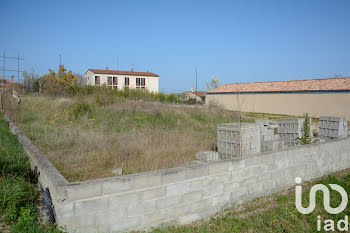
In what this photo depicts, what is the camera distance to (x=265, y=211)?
3934 mm

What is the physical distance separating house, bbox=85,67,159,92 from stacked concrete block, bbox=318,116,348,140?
32748mm

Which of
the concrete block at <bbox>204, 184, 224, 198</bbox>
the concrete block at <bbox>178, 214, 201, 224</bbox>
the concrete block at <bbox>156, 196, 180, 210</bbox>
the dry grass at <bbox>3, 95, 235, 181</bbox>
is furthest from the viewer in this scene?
the dry grass at <bbox>3, 95, 235, 181</bbox>

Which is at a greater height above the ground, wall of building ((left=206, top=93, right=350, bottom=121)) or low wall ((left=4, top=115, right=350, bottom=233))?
wall of building ((left=206, top=93, right=350, bottom=121))

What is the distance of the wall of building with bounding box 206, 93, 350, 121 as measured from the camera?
69.6 feet

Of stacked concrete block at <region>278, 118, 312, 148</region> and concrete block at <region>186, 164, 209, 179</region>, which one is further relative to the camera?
stacked concrete block at <region>278, 118, 312, 148</region>

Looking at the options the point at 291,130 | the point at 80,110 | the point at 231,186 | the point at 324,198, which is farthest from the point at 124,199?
the point at 80,110

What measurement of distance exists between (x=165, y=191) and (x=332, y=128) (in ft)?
22.7

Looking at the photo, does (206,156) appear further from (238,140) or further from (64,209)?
(64,209)

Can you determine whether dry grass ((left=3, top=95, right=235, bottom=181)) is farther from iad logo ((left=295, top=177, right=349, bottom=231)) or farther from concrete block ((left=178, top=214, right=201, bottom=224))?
iad logo ((left=295, top=177, right=349, bottom=231))

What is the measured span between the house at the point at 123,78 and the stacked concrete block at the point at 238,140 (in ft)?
112

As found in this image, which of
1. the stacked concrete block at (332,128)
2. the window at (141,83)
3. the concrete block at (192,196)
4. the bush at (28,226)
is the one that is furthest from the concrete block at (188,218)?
the window at (141,83)

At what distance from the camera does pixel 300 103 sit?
955 inches

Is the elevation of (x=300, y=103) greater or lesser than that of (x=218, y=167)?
greater

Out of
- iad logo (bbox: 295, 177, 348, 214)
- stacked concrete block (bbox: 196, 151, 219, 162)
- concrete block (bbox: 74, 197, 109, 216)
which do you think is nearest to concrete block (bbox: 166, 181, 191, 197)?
concrete block (bbox: 74, 197, 109, 216)
